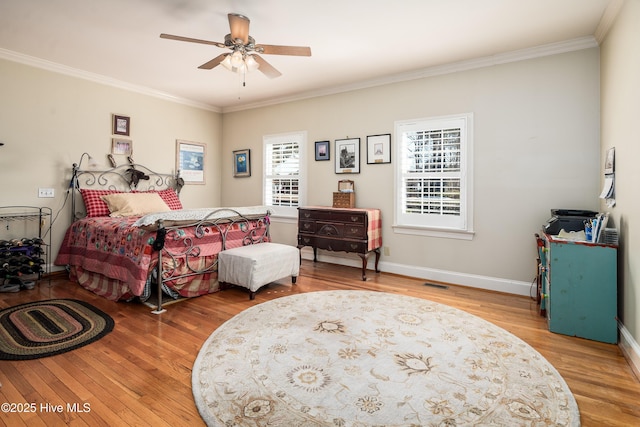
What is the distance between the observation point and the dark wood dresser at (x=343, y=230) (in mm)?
4188

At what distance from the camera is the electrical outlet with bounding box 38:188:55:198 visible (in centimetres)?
412

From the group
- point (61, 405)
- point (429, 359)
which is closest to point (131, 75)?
point (61, 405)

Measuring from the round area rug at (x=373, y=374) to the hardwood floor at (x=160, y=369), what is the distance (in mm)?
127

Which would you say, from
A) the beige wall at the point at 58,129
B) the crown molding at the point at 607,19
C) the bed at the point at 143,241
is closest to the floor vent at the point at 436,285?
the bed at the point at 143,241

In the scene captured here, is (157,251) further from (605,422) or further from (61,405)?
(605,422)

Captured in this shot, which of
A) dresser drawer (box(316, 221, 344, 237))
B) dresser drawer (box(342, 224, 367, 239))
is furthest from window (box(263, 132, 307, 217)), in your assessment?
dresser drawer (box(342, 224, 367, 239))

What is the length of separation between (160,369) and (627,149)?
3574mm

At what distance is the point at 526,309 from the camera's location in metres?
3.19

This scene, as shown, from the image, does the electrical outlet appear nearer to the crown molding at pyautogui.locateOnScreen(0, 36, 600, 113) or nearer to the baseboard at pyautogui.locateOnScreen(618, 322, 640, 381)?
the crown molding at pyautogui.locateOnScreen(0, 36, 600, 113)

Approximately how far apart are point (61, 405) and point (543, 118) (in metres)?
4.59

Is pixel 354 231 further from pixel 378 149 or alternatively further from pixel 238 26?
pixel 238 26

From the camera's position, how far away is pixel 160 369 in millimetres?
2068

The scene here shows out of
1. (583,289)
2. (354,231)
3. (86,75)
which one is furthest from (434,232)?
(86,75)

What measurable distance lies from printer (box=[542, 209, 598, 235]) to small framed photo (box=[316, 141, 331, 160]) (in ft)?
9.80
